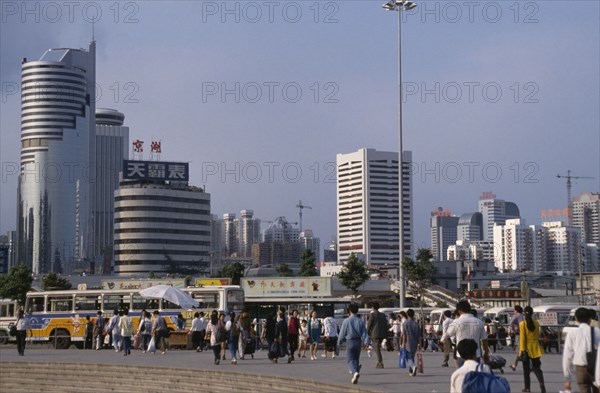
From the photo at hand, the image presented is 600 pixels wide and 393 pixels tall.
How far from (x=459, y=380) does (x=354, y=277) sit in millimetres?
92129


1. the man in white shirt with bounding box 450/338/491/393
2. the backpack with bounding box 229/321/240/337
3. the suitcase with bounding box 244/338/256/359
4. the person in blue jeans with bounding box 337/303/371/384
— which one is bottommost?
the suitcase with bounding box 244/338/256/359

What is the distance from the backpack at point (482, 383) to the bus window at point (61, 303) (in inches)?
1373

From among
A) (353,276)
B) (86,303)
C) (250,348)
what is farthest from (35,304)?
(353,276)

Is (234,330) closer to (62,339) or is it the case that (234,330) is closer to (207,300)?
(207,300)

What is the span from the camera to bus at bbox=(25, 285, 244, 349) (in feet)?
136

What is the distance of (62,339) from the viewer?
41.6 metres

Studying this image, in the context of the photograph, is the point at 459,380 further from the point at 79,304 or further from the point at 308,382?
the point at 79,304

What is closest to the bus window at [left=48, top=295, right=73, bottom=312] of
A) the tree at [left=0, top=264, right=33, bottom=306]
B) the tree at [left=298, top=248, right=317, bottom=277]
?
the tree at [left=0, top=264, right=33, bottom=306]

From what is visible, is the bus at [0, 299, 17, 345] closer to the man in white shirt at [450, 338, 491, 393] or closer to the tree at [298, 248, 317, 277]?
the man in white shirt at [450, 338, 491, 393]

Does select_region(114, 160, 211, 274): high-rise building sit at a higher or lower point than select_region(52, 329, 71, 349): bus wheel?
higher

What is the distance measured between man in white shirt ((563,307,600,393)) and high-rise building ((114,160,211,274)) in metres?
166

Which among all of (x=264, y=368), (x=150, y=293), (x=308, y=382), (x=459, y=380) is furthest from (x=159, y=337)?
(x=459, y=380)

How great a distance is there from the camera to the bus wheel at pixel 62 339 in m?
41.3

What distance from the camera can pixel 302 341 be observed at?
102ft
